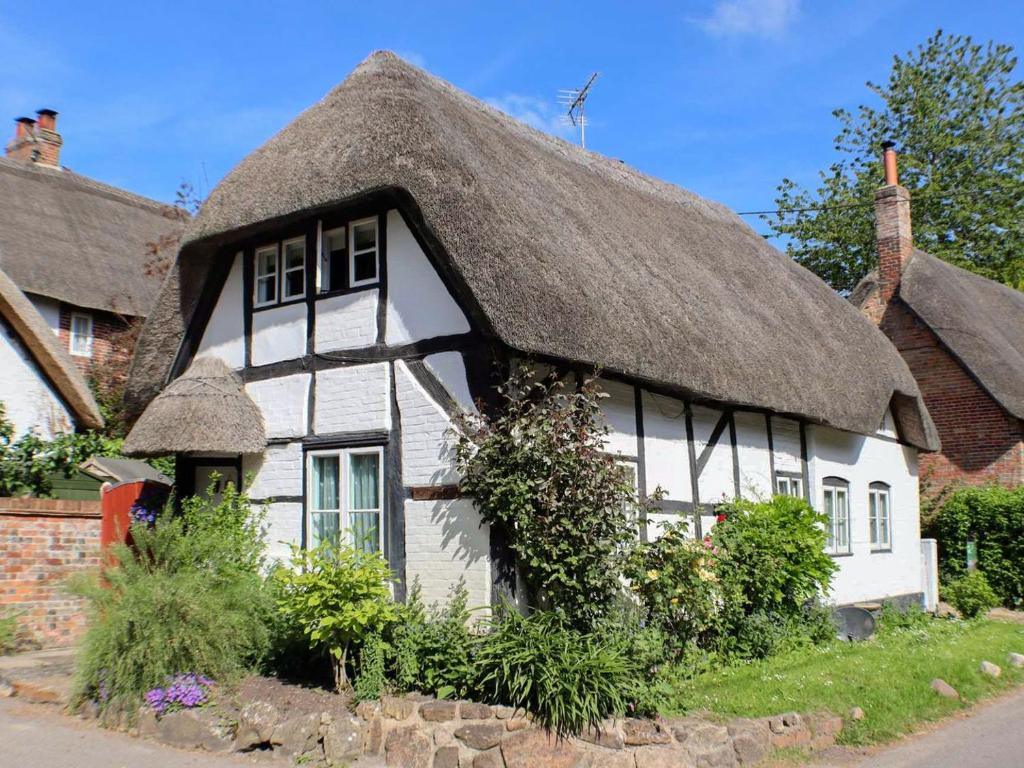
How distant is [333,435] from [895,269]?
48.1 feet

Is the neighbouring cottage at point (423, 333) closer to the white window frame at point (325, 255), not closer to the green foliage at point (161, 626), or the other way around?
the white window frame at point (325, 255)

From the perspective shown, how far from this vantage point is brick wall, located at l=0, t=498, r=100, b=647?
33.6 feet

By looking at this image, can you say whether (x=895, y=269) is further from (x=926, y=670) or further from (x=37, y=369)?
(x=37, y=369)

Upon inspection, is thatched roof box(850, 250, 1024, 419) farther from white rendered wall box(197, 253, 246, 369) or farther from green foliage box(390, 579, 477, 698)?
white rendered wall box(197, 253, 246, 369)

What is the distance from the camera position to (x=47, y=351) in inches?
549

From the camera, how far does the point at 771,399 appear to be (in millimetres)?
11609

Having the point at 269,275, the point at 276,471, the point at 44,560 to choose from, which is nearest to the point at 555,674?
the point at 276,471

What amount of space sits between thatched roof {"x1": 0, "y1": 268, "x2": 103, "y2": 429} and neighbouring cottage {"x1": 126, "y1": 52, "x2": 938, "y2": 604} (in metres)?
2.91

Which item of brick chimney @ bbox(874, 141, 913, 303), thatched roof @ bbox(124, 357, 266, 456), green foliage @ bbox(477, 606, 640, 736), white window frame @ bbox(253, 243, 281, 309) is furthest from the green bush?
white window frame @ bbox(253, 243, 281, 309)

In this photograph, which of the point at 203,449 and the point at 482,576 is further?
the point at 203,449

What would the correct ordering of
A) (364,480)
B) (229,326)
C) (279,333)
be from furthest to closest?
(229,326)
(279,333)
(364,480)

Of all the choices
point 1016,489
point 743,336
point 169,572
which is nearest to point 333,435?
point 169,572

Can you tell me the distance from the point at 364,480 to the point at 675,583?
317cm

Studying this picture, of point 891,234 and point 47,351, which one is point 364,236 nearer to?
point 47,351
